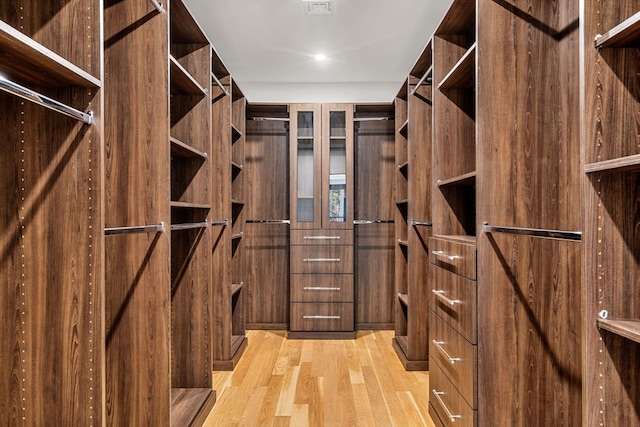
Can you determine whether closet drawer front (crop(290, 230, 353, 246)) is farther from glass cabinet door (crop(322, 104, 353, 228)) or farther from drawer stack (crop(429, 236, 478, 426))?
drawer stack (crop(429, 236, 478, 426))

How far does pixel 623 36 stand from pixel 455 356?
4.71 feet

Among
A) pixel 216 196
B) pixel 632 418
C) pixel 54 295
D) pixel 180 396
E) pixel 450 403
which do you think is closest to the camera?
pixel 632 418

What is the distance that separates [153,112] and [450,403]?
189 cm

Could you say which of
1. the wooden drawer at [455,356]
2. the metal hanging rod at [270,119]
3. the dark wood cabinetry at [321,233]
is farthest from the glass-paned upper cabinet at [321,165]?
the wooden drawer at [455,356]

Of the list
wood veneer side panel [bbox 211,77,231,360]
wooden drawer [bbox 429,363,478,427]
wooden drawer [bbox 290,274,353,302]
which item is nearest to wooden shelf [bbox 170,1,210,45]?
wood veneer side panel [bbox 211,77,231,360]

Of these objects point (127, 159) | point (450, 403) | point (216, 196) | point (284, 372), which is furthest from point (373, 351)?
point (127, 159)

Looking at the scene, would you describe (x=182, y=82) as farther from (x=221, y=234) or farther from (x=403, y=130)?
(x=403, y=130)

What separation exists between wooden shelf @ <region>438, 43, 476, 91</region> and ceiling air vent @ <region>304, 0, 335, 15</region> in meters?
1.03

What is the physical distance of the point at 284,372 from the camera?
300 cm

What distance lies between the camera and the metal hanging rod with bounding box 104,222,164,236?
1438 mm

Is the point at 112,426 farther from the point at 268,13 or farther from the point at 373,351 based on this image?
the point at 268,13

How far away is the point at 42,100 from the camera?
3.54 ft

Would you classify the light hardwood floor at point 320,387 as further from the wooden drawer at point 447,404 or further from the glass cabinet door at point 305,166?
the glass cabinet door at point 305,166

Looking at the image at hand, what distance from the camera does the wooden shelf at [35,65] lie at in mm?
1014
